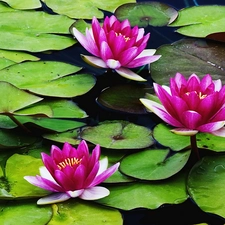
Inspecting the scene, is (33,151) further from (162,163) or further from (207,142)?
(207,142)

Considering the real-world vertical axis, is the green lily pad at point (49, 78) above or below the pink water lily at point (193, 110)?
below

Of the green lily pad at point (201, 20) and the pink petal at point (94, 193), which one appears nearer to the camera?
the pink petal at point (94, 193)

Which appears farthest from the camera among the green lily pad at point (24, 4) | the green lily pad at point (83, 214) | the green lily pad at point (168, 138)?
the green lily pad at point (24, 4)

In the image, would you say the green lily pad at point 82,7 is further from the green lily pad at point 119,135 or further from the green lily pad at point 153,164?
the green lily pad at point 153,164

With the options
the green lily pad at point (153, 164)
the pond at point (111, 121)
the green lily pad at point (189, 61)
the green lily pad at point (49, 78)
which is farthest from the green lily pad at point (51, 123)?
the green lily pad at point (189, 61)

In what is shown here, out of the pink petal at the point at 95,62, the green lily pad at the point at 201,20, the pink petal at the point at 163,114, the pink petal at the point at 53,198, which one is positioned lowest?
the pink petal at the point at 53,198

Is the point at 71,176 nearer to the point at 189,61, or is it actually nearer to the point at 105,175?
the point at 105,175

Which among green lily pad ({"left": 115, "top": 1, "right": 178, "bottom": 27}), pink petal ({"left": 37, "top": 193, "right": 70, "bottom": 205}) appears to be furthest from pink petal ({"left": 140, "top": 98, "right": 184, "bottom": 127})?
green lily pad ({"left": 115, "top": 1, "right": 178, "bottom": 27})

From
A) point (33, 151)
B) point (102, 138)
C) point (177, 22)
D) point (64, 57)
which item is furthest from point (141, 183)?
point (177, 22)
